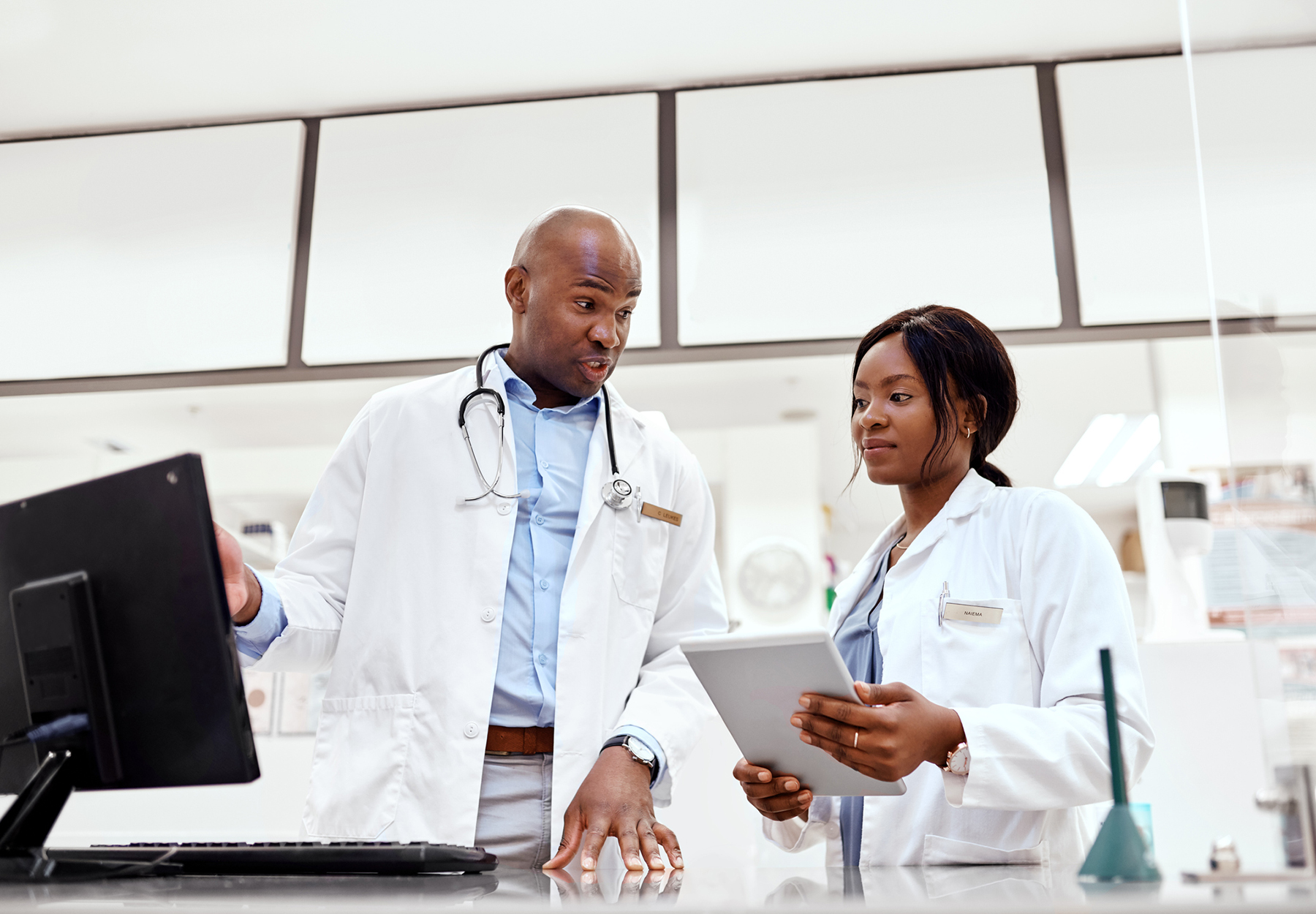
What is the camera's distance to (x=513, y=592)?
5.17 feet

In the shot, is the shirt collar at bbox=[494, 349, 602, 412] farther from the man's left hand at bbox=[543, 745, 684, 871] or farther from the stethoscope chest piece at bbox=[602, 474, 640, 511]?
the man's left hand at bbox=[543, 745, 684, 871]

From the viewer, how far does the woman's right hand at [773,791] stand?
120 centimetres

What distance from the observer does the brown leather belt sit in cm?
148

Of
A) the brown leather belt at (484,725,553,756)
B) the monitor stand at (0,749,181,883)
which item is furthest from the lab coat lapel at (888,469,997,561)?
the monitor stand at (0,749,181,883)

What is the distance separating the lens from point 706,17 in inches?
110

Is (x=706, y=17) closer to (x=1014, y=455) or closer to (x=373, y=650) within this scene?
(x=373, y=650)

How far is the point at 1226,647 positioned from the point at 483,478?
1907 mm

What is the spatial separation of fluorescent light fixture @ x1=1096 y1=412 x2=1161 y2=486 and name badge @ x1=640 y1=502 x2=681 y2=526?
127 inches

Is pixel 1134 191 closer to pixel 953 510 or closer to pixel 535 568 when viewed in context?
pixel 953 510

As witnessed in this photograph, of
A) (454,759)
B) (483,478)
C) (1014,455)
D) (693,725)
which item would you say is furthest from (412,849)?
(1014,455)

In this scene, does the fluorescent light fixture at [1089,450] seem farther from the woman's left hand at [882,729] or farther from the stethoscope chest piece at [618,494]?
the woman's left hand at [882,729]

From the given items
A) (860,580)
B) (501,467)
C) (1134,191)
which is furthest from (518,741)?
(1134,191)

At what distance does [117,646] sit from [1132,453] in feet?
16.5

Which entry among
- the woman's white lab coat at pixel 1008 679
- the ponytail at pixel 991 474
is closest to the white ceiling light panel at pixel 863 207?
the ponytail at pixel 991 474
